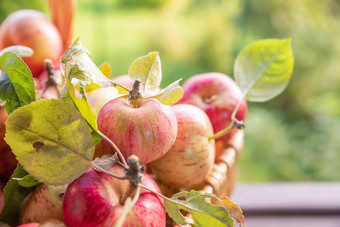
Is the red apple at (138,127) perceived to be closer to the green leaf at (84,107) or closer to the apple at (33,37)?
the green leaf at (84,107)

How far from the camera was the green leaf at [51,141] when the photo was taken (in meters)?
0.37

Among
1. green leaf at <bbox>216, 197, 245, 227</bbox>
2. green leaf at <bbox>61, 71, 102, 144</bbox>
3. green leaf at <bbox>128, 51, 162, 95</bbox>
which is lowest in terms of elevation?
green leaf at <bbox>216, 197, 245, 227</bbox>

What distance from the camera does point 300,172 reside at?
5.42 ft

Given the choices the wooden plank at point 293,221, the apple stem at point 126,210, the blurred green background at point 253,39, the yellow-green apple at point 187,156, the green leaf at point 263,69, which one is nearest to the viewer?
the apple stem at point 126,210

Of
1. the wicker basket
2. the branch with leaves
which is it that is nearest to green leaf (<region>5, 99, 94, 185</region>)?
the branch with leaves

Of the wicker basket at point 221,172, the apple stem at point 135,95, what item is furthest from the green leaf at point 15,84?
the wicker basket at point 221,172

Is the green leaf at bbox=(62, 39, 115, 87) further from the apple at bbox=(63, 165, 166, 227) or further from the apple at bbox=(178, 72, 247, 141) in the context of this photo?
the apple at bbox=(178, 72, 247, 141)

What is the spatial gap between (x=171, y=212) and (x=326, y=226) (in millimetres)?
493

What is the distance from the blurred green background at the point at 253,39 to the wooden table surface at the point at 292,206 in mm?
744

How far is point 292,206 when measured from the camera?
83 cm

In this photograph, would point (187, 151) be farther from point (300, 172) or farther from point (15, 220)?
point (300, 172)

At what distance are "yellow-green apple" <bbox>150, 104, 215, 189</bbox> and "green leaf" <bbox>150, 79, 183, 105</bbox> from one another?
0.09 m

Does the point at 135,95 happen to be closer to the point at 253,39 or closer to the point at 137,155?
the point at 137,155

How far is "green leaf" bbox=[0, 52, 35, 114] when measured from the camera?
416 mm
